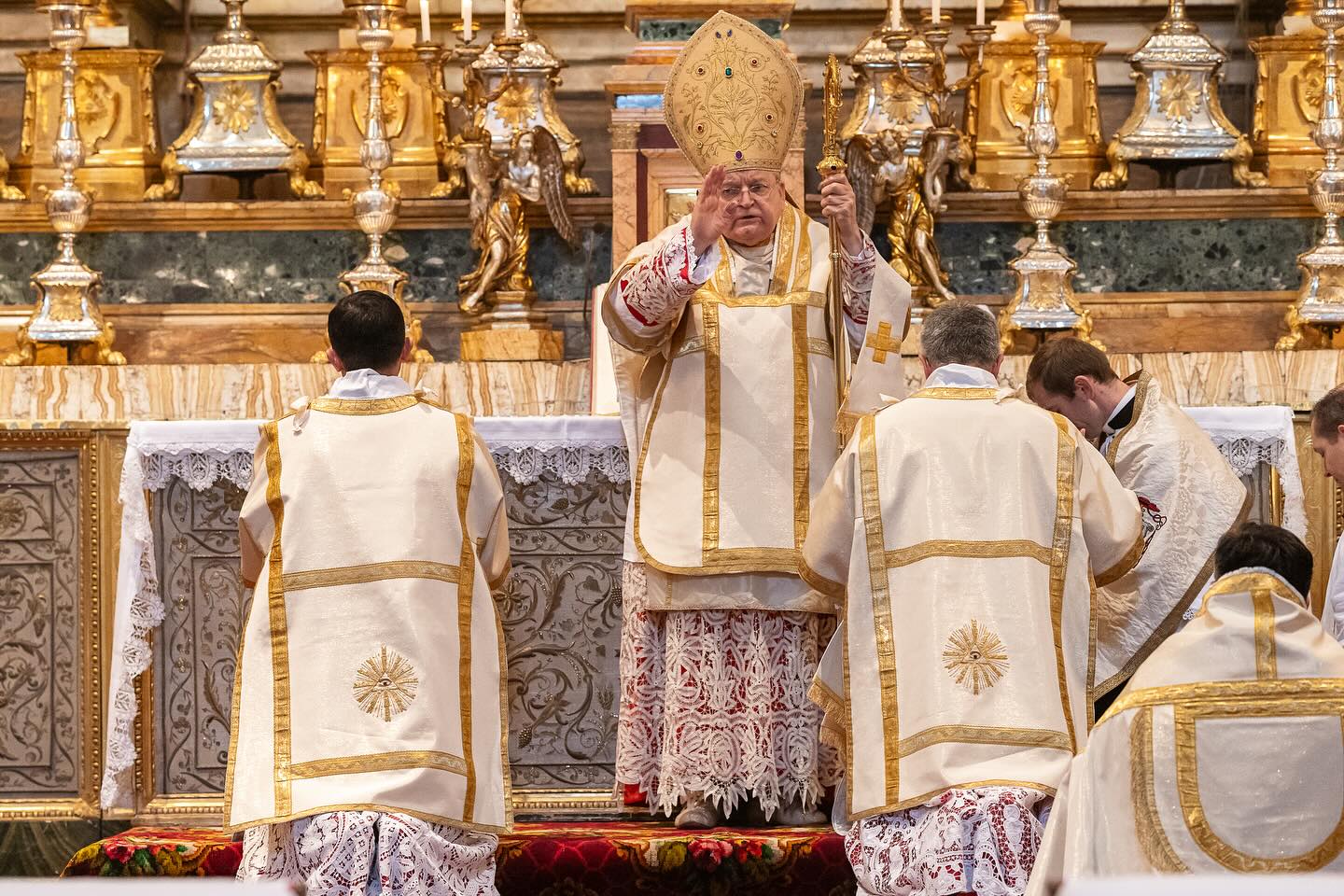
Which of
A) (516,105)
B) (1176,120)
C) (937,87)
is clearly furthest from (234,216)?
(1176,120)

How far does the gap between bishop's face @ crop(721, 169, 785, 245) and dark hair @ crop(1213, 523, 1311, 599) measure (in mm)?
1722

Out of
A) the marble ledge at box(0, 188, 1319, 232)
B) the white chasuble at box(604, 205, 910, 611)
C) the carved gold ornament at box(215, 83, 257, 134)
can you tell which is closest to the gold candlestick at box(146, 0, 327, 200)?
the carved gold ornament at box(215, 83, 257, 134)

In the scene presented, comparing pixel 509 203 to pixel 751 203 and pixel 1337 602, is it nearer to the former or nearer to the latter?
pixel 751 203

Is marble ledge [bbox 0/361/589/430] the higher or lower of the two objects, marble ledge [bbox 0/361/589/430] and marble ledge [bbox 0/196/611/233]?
the lower

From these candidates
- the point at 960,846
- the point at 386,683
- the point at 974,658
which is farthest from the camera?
the point at 386,683

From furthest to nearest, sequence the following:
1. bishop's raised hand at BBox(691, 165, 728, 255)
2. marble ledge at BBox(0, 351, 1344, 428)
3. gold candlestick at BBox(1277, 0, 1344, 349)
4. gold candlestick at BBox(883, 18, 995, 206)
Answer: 1. gold candlestick at BBox(883, 18, 995, 206)
2. gold candlestick at BBox(1277, 0, 1344, 349)
3. marble ledge at BBox(0, 351, 1344, 428)
4. bishop's raised hand at BBox(691, 165, 728, 255)

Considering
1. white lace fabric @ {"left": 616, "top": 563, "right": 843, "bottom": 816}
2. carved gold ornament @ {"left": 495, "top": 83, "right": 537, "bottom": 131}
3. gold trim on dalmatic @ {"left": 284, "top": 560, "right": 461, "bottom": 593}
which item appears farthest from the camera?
carved gold ornament @ {"left": 495, "top": 83, "right": 537, "bottom": 131}

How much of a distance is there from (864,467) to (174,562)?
2.16 m

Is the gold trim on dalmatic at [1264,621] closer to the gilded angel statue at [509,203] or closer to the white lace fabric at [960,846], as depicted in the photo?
the white lace fabric at [960,846]

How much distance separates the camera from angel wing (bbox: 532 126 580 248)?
6906 mm

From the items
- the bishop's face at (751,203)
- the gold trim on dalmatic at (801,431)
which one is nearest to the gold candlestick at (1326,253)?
the gold trim on dalmatic at (801,431)

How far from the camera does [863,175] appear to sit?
7008 mm

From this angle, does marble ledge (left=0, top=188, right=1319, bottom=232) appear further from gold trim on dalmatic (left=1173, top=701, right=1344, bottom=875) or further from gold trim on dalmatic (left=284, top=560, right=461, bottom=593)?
gold trim on dalmatic (left=1173, top=701, right=1344, bottom=875)

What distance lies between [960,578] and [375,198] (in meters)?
2.65
